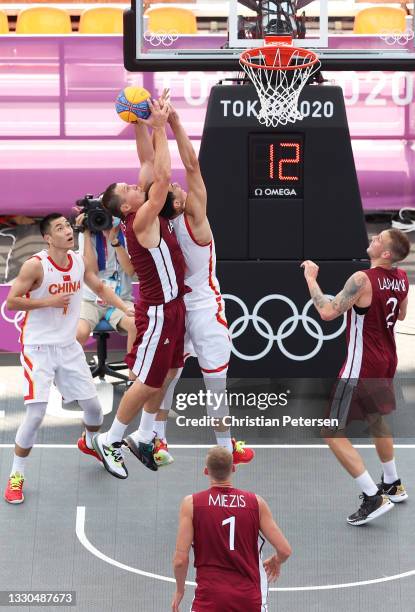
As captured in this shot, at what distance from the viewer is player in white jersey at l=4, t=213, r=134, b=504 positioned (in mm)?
8469

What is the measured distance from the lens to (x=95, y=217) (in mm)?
10344

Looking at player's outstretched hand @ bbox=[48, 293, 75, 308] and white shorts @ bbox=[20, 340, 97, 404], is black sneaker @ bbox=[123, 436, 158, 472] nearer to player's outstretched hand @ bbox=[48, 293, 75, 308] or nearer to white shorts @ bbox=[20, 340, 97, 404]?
white shorts @ bbox=[20, 340, 97, 404]

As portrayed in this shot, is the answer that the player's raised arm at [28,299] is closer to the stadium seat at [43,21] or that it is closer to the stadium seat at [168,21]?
the stadium seat at [168,21]

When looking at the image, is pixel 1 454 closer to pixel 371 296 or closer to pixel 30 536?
pixel 30 536

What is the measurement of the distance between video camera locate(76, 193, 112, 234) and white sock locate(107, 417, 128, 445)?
2.24 meters

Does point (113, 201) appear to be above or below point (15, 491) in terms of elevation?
above

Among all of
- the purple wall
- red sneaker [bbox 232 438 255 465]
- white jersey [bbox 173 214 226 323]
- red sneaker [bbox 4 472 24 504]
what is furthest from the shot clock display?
the purple wall

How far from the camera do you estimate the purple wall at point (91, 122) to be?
51.8 ft

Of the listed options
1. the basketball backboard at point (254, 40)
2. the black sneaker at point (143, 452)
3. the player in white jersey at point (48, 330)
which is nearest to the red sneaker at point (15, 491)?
the player in white jersey at point (48, 330)

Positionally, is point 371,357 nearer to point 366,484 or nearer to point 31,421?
point 366,484

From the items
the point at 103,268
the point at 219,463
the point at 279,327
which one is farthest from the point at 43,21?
the point at 219,463

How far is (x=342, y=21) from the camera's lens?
42.6ft

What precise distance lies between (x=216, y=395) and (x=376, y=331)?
123 centimetres

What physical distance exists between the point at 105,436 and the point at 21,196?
25.1 feet
